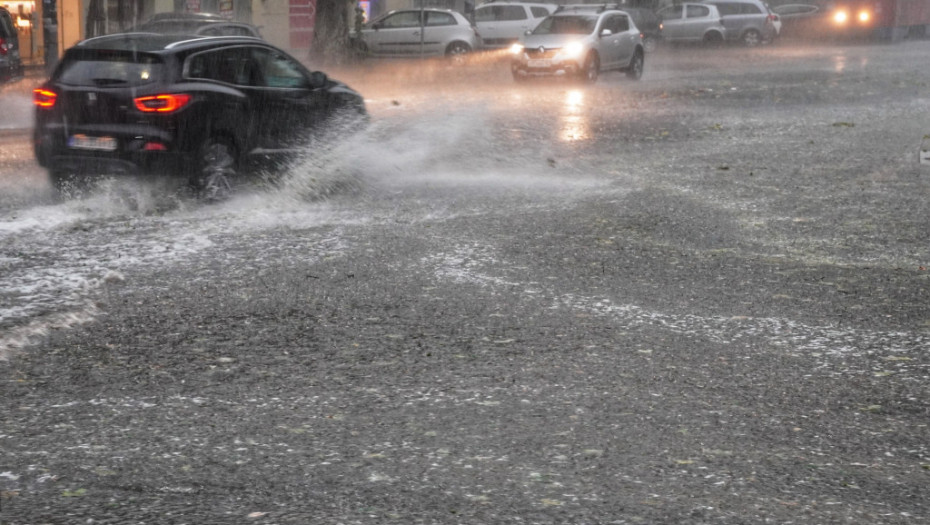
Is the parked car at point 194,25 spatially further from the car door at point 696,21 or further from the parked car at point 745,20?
the parked car at point 745,20

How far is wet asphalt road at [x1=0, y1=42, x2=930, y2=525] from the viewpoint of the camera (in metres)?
4.53

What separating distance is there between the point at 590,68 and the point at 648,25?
57.5 feet

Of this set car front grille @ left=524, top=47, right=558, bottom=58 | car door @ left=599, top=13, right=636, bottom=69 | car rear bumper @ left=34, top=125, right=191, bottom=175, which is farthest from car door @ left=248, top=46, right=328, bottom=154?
Result: car door @ left=599, top=13, right=636, bottom=69

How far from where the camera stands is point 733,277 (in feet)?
26.9

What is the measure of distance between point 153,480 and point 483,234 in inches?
210

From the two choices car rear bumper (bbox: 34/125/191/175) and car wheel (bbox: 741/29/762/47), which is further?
car wheel (bbox: 741/29/762/47)

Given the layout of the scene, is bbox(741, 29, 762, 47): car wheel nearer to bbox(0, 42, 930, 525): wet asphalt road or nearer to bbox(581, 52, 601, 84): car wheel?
bbox(581, 52, 601, 84): car wheel

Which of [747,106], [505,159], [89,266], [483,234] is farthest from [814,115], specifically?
[89,266]

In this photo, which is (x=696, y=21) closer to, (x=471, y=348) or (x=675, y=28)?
(x=675, y=28)

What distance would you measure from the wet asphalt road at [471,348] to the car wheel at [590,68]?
14485mm

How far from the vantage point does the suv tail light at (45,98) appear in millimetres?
10945

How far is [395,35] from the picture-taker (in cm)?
3750

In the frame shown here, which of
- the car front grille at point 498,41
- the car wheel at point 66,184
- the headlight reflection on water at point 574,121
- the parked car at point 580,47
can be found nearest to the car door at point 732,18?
the car front grille at point 498,41

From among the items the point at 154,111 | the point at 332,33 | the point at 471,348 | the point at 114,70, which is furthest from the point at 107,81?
the point at 332,33
